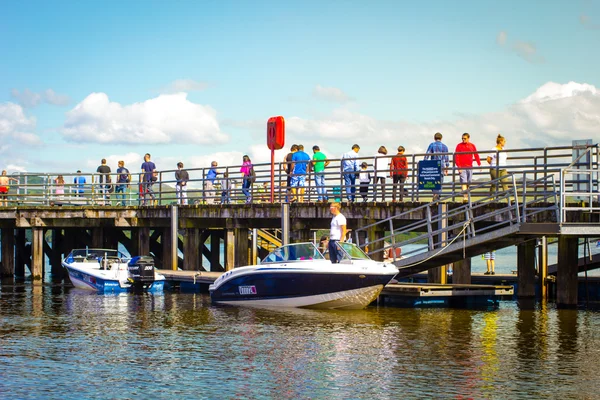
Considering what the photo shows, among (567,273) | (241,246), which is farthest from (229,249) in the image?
(567,273)

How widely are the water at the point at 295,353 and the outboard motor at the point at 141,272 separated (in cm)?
390

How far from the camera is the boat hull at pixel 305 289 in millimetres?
23156

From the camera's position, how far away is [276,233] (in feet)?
134

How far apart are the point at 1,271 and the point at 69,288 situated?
8.45m

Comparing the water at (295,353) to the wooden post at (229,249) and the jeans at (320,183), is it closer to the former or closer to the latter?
the jeans at (320,183)

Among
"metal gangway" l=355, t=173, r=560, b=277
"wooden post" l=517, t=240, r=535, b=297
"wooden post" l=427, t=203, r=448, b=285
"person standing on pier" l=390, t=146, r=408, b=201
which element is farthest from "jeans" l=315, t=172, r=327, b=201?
"wooden post" l=517, t=240, r=535, b=297

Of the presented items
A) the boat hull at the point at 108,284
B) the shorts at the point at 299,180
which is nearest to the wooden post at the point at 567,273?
the shorts at the point at 299,180

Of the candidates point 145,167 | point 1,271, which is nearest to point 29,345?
point 145,167

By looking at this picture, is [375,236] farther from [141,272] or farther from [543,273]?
[141,272]

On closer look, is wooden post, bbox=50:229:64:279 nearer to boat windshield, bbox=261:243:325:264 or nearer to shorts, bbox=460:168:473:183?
boat windshield, bbox=261:243:325:264

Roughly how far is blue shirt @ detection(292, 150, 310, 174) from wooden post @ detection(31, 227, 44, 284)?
12575 millimetres

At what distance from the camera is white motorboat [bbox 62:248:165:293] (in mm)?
29297

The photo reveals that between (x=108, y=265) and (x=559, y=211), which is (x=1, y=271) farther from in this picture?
(x=559, y=211)

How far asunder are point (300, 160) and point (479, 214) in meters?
7.02
